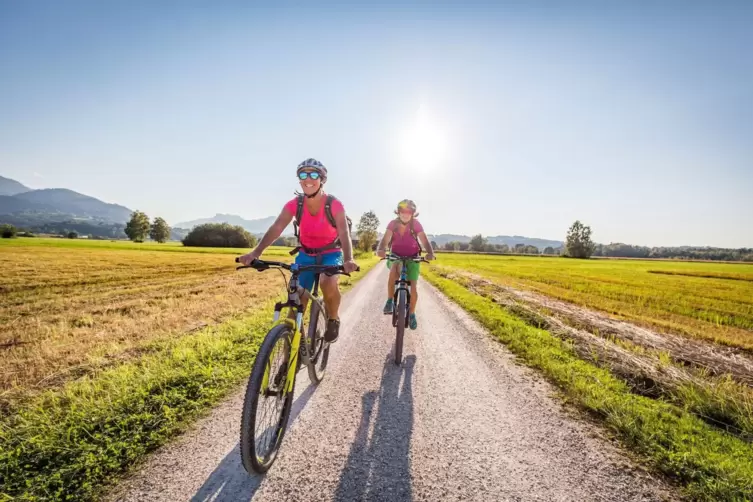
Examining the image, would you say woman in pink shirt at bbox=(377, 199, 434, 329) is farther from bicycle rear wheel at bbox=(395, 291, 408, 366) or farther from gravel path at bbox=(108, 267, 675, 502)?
gravel path at bbox=(108, 267, 675, 502)

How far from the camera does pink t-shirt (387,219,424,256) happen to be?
7.24m

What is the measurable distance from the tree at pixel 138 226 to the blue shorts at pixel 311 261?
125610 millimetres

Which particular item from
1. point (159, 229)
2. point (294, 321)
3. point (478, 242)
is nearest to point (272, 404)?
point (294, 321)

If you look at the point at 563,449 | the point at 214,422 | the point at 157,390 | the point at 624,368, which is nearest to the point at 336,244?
the point at 214,422

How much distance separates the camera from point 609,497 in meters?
2.79

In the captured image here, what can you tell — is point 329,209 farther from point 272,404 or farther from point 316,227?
point 272,404

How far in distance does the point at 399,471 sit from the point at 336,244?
2827 mm

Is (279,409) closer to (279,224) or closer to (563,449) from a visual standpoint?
(279,224)

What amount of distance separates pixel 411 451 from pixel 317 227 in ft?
9.76

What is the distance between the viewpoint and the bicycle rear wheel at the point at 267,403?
2820mm

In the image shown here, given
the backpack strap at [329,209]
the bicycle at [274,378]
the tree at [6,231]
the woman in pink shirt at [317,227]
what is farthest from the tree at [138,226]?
the bicycle at [274,378]

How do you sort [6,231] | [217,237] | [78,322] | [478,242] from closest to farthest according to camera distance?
[78,322]
[6,231]
[217,237]
[478,242]

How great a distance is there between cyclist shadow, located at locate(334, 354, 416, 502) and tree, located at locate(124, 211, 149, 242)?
126 metres

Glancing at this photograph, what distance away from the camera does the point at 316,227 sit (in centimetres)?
447
